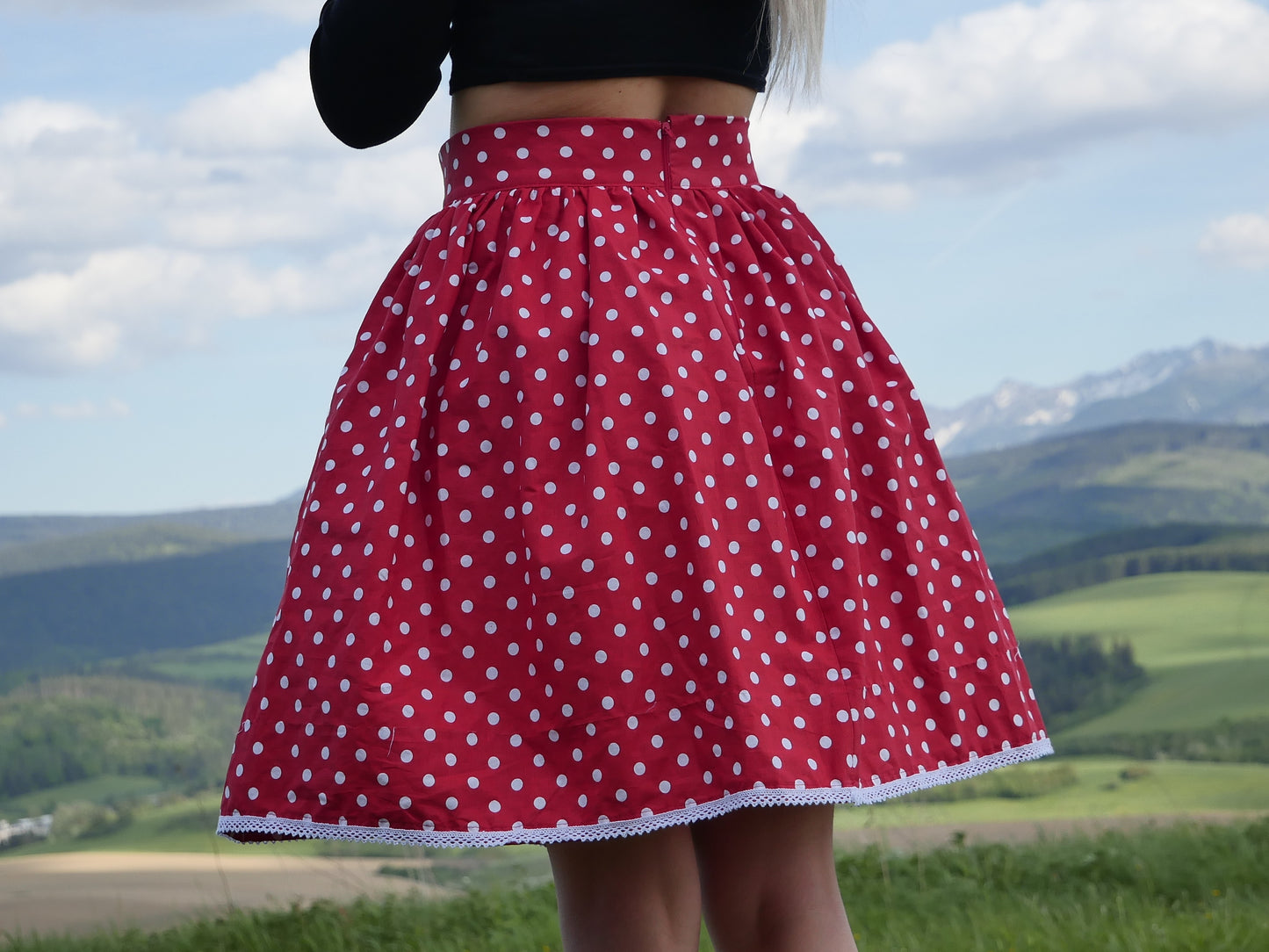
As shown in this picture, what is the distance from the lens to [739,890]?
1275 millimetres

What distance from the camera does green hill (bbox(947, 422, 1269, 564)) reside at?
15250 mm

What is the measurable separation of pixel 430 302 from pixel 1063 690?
6643 millimetres

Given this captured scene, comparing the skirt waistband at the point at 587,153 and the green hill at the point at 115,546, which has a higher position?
the green hill at the point at 115,546

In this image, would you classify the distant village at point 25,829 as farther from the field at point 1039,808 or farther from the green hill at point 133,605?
the green hill at point 133,605

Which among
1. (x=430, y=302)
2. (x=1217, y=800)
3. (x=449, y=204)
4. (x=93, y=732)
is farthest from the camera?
(x=93, y=732)

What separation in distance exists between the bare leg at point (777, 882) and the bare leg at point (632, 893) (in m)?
0.06

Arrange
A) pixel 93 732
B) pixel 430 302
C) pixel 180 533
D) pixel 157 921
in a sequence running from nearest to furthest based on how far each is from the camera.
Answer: pixel 430 302 < pixel 157 921 < pixel 93 732 < pixel 180 533

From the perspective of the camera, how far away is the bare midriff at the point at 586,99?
4.36ft

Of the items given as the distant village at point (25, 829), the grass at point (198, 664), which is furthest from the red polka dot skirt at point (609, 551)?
the grass at point (198, 664)

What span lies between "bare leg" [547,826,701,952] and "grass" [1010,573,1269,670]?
22.3 ft

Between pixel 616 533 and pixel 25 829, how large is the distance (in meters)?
6.08

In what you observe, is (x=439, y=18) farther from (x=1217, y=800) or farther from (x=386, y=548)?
(x=1217, y=800)

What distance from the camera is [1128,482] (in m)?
16.4

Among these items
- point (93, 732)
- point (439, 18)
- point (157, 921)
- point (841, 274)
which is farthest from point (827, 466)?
point (93, 732)
